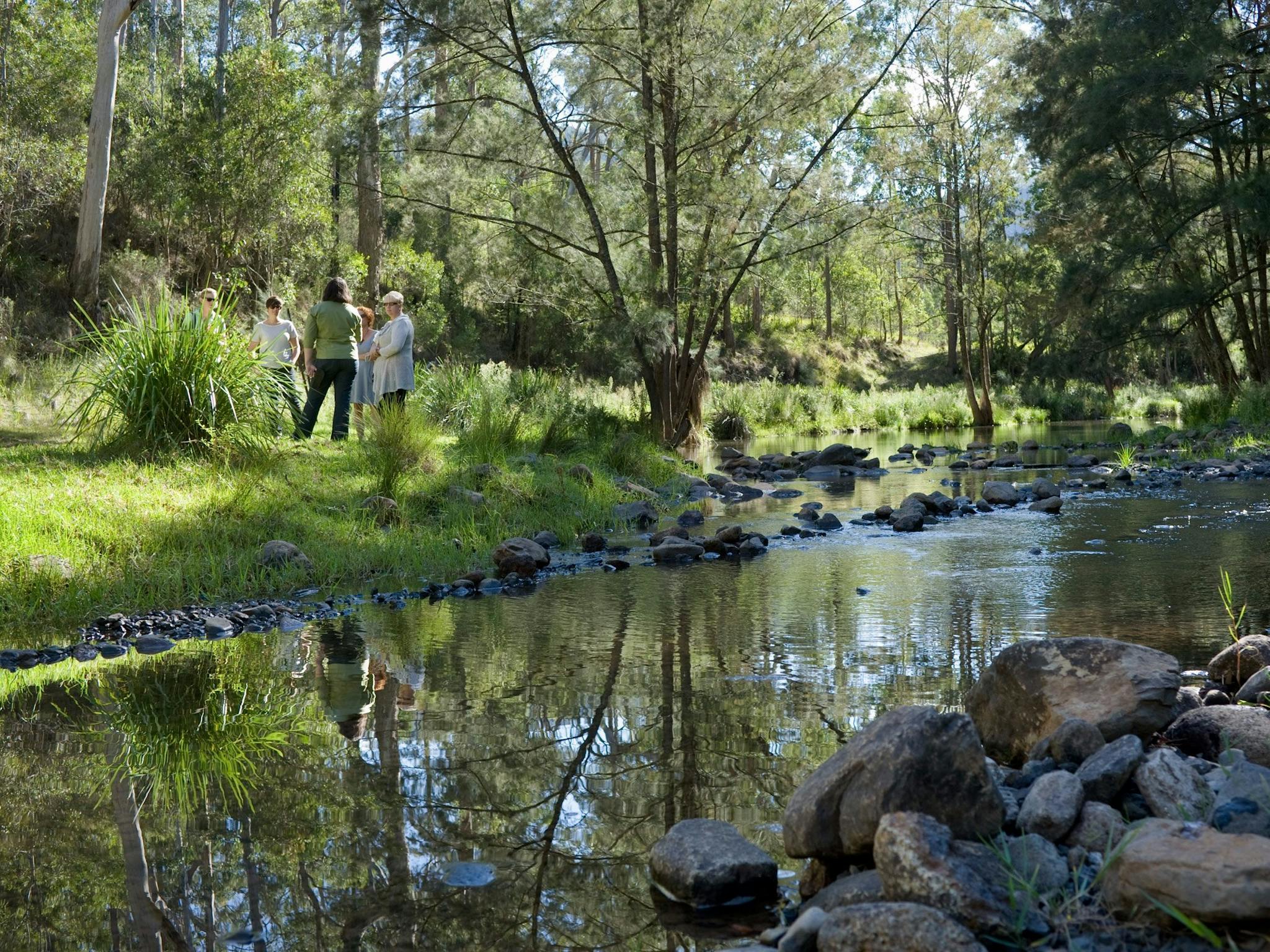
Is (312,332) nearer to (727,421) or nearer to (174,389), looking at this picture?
(174,389)

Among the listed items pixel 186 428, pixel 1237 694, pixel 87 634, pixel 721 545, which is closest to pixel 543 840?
pixel 1237 694

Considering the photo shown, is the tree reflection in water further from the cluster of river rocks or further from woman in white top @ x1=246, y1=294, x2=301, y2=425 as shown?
woman in white top @ x1=246, y1=294, x2=301, y2=425

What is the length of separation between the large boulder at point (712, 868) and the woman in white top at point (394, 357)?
9.31 meters

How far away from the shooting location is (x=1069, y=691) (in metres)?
3.89

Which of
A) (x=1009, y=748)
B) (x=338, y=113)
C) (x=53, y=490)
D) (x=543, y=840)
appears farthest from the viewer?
(x=338, y=113)

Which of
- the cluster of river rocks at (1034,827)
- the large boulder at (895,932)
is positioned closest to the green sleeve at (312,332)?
the cluster of river rocks at (1034,827)

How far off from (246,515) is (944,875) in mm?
6792

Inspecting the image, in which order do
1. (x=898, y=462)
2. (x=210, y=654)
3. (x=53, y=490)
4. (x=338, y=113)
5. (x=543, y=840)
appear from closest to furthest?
(x=543, y=840) → (x=210, y=654) → (x=53, y=490) → (x=338, y=113) → (x=898, y=462)

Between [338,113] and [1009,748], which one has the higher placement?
[338,113]

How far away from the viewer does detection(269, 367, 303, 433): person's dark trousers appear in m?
10.3

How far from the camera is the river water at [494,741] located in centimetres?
302

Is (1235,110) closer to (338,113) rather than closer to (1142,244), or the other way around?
(1142,244)

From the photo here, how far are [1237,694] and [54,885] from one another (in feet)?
13.3

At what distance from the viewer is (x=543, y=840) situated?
3.44 metres
